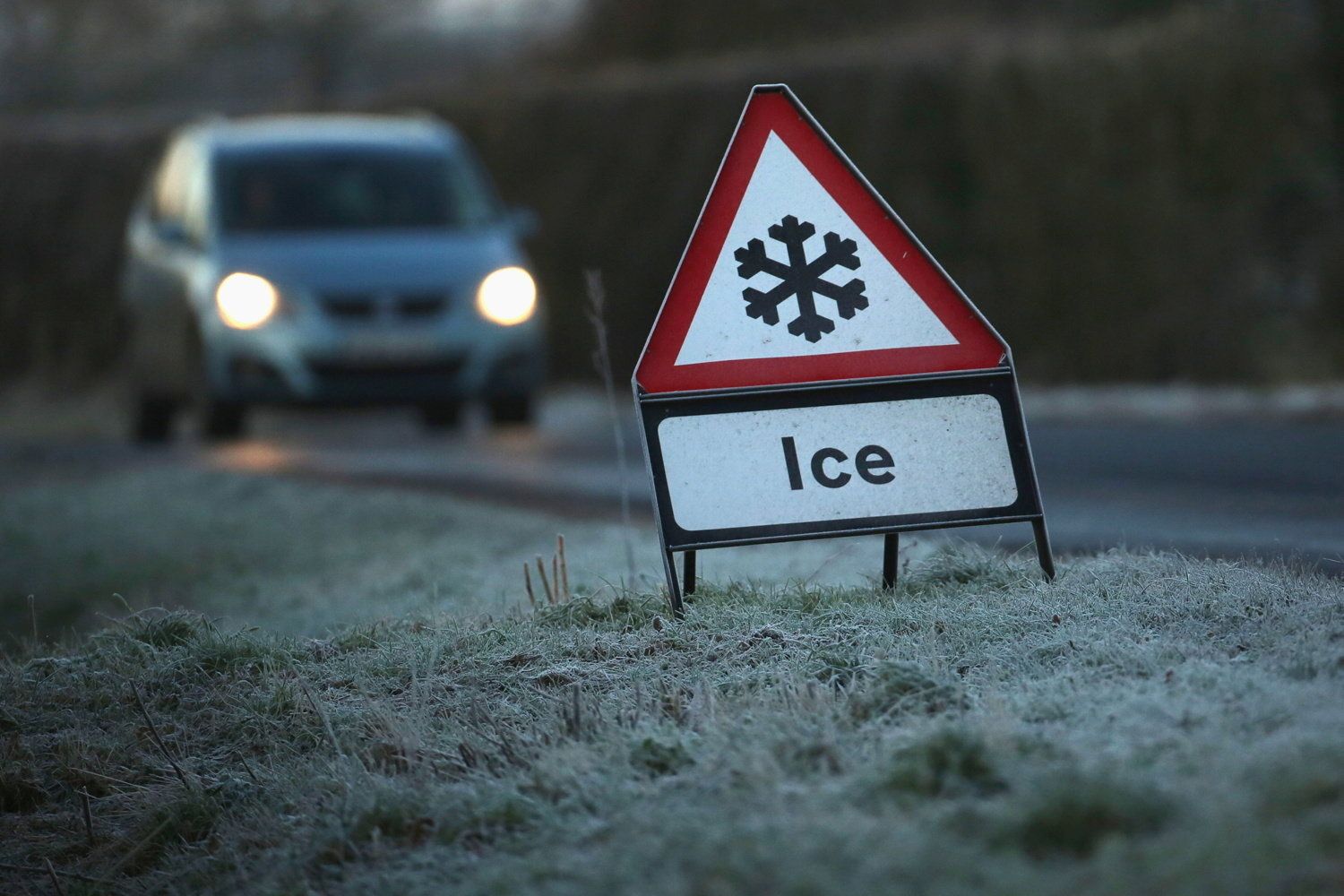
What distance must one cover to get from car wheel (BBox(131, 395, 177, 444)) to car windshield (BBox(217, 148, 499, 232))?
2.35m

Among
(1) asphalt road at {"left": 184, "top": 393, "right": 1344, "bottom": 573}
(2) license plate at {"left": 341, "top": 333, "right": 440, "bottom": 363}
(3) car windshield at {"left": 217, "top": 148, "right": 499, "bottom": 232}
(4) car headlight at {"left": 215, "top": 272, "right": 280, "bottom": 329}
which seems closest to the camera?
(1) asphalt road at {"left": 184, "top": 393, "right": 1344, "bottom": 573}

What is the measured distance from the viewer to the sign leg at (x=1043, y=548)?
181 inches

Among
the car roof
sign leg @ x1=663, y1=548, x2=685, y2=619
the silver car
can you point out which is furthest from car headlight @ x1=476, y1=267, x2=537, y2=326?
sign leg @ x1=663, y1=548, x2=685, y2=619

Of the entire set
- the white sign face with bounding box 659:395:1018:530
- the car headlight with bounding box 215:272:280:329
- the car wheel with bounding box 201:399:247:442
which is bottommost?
the white sign face with bounding box 659:395:1018:530

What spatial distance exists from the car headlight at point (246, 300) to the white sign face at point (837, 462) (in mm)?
7711

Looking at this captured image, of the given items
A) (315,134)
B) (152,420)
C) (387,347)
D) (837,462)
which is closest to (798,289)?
(837,462)

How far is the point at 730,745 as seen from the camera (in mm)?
3344

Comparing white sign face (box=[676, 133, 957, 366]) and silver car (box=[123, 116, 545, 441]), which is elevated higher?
silver car (box=[123, 116, 545, 441])

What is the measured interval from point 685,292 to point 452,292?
758 centimetres

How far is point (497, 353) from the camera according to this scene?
12258 millimetres

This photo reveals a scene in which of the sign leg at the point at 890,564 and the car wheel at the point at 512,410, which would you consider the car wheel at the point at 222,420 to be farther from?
the sign leg at the point at 890,564

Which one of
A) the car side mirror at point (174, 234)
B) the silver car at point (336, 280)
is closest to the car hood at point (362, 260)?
the silver car at point (336, 280)

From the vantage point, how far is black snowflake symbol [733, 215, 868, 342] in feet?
15.1

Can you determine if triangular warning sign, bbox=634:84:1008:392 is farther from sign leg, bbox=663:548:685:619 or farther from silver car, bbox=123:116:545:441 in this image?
silver car, bbox=123:116:545:441
